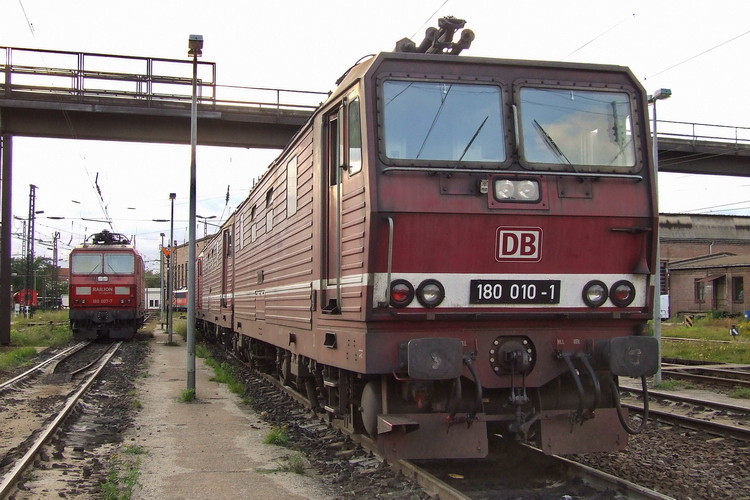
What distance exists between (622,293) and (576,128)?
148 centimetres

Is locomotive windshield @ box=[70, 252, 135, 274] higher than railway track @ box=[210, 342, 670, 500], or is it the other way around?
locomotive windshield @ box=[70, 252, 135, 274]

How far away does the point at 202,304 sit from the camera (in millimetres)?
24062

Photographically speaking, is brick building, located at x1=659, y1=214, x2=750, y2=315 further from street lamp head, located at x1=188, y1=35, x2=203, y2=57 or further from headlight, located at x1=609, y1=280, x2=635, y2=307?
Answer: headlight, located at x1=609, y1=280, x2=635, y2=307

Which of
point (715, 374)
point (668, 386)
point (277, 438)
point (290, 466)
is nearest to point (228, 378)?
point (277, 438)

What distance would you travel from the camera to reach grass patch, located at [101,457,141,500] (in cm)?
573

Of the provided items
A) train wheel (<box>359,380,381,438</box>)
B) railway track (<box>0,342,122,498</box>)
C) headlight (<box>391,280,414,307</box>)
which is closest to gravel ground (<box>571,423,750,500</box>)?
train wheel (<box>359,380,381,438</box>)

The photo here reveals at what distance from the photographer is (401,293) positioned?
5602mm

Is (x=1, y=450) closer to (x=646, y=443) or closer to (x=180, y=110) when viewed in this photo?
(x=646, y=443)

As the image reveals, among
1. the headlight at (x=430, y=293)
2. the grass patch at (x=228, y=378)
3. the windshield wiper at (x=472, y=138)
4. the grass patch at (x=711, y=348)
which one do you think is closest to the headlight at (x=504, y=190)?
the windshield wiper at (x=472, y=138)

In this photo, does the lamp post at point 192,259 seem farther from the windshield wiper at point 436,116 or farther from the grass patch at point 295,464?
the windshield wiper at point 436,116

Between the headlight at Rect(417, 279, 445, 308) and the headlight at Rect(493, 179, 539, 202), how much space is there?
871 millimetres

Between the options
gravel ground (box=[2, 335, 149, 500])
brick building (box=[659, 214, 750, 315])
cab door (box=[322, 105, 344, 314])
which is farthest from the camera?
brick building (box=[659, 214, 750, 315])

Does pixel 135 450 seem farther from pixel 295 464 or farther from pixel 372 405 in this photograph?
pixel 372 405

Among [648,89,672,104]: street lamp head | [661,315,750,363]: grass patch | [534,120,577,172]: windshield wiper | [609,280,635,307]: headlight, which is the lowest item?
[661,315,750,363]: grass patch
